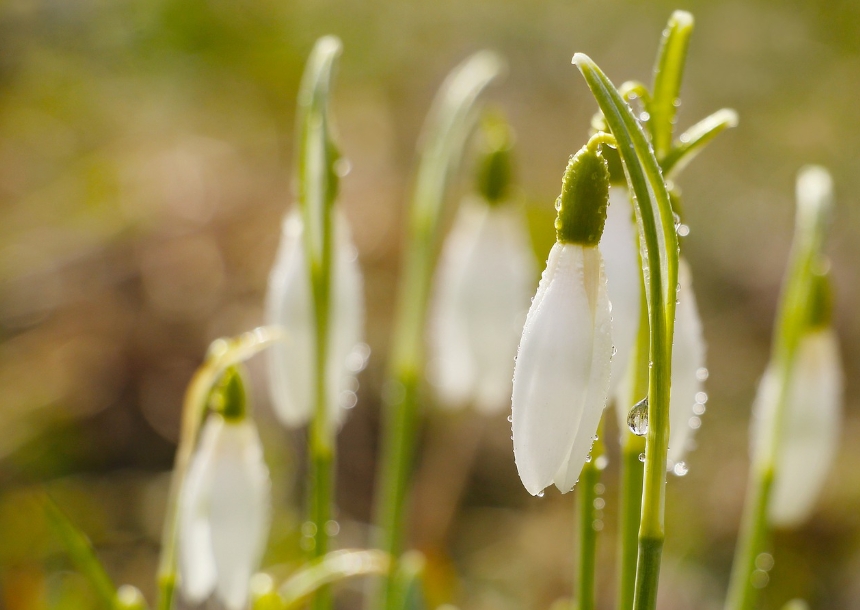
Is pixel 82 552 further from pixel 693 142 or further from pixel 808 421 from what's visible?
pixel 808 421

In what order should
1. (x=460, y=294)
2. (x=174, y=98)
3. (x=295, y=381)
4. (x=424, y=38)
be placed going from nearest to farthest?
(x=295, y=381)
(x=460, y=294)
(x=174, y=98)
(x=424, y=38)

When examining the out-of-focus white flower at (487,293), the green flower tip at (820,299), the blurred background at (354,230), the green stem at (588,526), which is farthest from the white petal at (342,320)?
the blurred background at (354,230)

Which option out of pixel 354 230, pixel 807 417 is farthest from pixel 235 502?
pixel 354 230

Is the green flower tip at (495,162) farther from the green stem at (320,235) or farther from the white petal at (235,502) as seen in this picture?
the white petal at (235,502)

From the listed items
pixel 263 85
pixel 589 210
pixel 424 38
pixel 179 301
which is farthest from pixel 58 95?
pixel 589 210

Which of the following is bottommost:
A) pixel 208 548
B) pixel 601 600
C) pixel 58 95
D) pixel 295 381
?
pixel 601 600

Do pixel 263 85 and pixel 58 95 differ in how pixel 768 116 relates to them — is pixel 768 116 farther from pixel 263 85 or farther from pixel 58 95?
pixel 58 95
